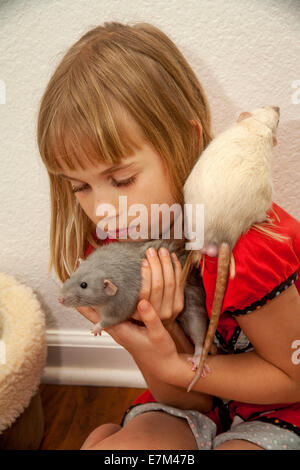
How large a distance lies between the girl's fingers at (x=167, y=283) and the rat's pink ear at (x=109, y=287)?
0.08 metres

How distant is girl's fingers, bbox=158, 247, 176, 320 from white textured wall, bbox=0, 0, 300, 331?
0.37 m

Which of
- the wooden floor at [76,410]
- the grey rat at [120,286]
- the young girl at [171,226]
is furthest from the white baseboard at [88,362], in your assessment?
the grey rat at [120,286]

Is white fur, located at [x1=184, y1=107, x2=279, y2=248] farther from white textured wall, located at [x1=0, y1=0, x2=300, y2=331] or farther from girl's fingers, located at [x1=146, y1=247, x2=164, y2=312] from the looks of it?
white textured wall, located at [x1=0, y1=0, x2=300, y2=331]

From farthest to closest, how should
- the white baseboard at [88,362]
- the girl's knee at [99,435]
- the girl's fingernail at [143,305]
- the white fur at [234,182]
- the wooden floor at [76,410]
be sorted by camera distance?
the white baseboard at [88,362]
the wooden floor at [76,410]
the girl's knee at [99,435]
the girl's fingernail at [143,305]
the white fur at [234,182]

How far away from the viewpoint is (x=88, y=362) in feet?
3.90

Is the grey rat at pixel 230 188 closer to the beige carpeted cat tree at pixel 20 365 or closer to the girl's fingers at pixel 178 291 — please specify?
the girl's fingers at pixel 178 291

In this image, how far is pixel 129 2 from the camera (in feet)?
2.65

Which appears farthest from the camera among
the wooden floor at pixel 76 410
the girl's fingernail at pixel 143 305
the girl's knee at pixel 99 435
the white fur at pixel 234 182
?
the wooden floor at pixel 76 410

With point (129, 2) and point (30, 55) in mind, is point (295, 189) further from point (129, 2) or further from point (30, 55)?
point (30, 55)

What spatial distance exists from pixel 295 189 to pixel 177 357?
0.46 meters

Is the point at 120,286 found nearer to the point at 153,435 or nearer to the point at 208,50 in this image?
the point at 153,435

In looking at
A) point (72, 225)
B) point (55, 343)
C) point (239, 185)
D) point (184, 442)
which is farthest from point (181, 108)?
point (55, 343)

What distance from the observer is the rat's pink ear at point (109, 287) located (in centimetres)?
59

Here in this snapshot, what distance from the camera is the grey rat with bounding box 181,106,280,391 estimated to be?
527 mm
